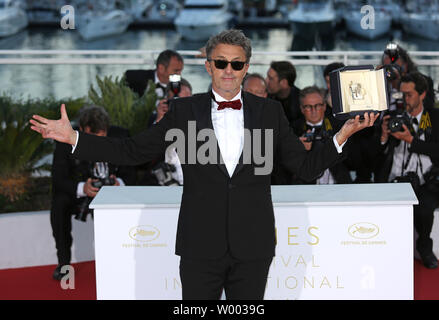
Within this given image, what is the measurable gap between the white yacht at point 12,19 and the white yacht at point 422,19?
2585 centimetres

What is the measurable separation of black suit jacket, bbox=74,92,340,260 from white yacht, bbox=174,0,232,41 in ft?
142

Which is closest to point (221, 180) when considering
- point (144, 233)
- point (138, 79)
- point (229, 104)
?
point (229, 104)

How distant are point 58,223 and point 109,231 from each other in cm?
159

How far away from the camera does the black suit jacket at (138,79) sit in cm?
691

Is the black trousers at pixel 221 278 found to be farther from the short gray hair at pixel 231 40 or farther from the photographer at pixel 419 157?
the photographer at pixel 419 157

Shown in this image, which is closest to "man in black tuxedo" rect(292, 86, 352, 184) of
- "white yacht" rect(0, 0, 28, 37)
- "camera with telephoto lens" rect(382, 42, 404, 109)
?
"camera with telephoto lens" rect(382, 42, 404, 109)

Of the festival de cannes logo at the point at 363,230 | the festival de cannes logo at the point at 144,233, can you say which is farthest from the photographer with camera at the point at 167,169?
the festival de cannes logo at the point at 363,230

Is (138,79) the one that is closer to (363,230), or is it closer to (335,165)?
(335,165)

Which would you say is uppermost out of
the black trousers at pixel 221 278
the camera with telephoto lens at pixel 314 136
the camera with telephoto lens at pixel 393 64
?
the camera with telephoto lens at pixel 393 64

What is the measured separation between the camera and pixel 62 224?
5109mm

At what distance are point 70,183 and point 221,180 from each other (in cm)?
250

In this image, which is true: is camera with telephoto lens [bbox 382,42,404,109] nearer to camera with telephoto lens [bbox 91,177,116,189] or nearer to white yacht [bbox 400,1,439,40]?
camera with telephoto lens [bbox 91,177,116,189]

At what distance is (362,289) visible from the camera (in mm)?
3695

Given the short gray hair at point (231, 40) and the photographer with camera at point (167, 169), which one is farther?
the photographer with camera at point (167, 169)
